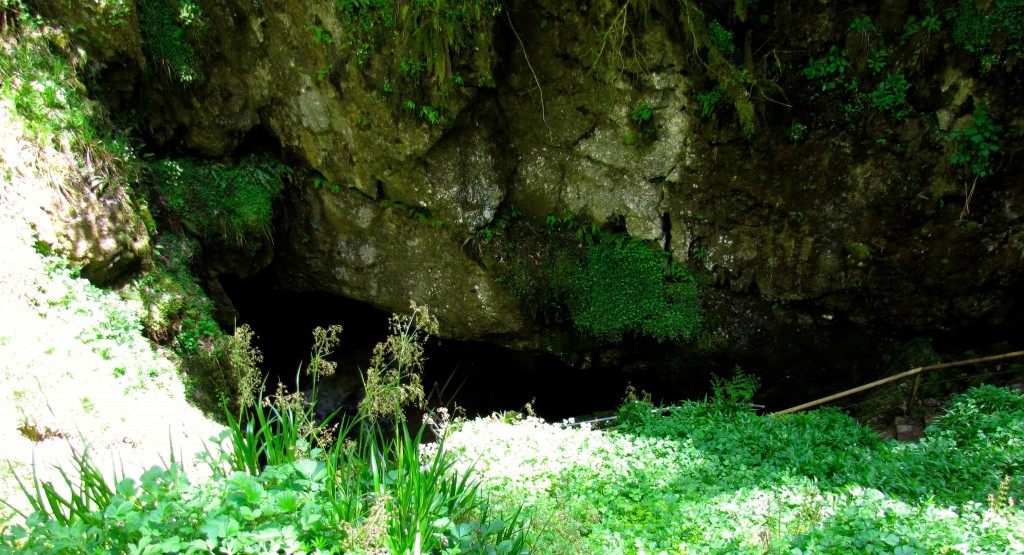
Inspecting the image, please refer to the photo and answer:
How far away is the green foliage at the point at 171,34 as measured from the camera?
5926 mm

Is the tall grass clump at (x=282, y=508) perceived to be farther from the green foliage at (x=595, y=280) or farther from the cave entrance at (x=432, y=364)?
the cave entrance at (x=432, y=364)

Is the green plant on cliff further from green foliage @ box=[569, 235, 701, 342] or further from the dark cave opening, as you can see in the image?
the dark cave opening

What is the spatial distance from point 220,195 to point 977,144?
24.7ft

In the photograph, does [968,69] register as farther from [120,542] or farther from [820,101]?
[120,542]

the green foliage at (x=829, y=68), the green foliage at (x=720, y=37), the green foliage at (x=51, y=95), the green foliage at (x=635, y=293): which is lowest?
the green foliage at (x=635, y=293)

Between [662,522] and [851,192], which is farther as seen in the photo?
[851,192]

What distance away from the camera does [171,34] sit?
6078mm

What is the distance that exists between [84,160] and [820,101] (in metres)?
6.62

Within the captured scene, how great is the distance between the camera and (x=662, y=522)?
336 centimetres

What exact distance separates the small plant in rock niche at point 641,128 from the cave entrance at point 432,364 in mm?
3107

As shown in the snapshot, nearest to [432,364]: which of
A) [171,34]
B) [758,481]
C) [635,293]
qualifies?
[635,293]

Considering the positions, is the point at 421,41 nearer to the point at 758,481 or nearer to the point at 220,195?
the point at 220,195

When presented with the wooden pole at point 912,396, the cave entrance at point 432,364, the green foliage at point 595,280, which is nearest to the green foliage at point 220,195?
the cave entrance at point 432,364

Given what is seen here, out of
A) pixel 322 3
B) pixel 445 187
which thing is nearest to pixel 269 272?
pixel 445 187
